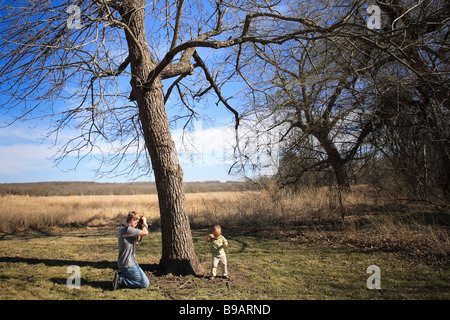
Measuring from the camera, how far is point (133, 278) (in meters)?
5.12

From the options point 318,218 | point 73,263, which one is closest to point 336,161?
point 318,218

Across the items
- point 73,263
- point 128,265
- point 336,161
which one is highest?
point 336,161

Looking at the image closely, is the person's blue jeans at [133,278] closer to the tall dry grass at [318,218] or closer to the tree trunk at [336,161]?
the tall dry grass at [318,218]

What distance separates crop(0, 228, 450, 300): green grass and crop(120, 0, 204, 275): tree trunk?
389 millimetres

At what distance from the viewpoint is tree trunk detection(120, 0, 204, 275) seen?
5883 millimetres

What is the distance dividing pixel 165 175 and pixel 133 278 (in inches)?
75.1

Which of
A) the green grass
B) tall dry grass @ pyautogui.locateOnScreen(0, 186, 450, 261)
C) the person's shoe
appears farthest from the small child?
tall dry grass @ pyautogui.locateOnScreen(0, 186, 450, 261)

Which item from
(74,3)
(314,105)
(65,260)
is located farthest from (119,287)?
(314,105)

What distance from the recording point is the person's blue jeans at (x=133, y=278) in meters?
5.09

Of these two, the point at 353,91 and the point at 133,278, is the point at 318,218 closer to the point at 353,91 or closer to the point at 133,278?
the point at 353,91

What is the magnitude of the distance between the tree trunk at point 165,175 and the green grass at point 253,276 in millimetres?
389

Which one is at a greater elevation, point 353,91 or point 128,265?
point 353,91

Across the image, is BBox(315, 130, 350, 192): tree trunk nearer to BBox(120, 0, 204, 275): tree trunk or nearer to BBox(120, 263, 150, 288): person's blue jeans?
BBox(120, 0, 204, 275): tree trunk
